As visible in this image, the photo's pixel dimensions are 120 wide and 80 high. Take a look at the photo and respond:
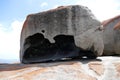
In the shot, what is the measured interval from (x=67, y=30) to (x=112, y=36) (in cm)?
725

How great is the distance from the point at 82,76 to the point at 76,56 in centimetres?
477

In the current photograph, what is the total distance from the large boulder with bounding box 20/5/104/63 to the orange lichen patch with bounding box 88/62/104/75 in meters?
2.05

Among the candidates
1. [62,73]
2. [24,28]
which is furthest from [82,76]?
[24,28]

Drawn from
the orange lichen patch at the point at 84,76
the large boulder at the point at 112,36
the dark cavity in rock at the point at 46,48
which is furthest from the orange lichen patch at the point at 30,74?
the large boulder at the point at 112,36

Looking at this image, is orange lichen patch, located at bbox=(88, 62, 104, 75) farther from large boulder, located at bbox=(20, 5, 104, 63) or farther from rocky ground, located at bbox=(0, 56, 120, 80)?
large boulder, located at bbox=(20, 5, 104, 63)

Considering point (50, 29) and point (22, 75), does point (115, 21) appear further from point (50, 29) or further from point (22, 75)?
point (22, 75)

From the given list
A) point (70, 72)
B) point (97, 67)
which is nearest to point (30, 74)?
point (70, 72)

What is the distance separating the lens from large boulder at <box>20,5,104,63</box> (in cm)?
1442

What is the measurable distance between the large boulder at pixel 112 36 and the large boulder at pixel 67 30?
5237mm

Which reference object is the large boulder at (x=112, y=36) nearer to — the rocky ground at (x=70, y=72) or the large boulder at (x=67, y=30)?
the large boulder at (x=67, y=30)

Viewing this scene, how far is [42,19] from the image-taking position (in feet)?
49.4

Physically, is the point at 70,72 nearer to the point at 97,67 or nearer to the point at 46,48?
the point at 97,67

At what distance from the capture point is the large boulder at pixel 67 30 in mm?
14422

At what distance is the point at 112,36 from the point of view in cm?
2061
